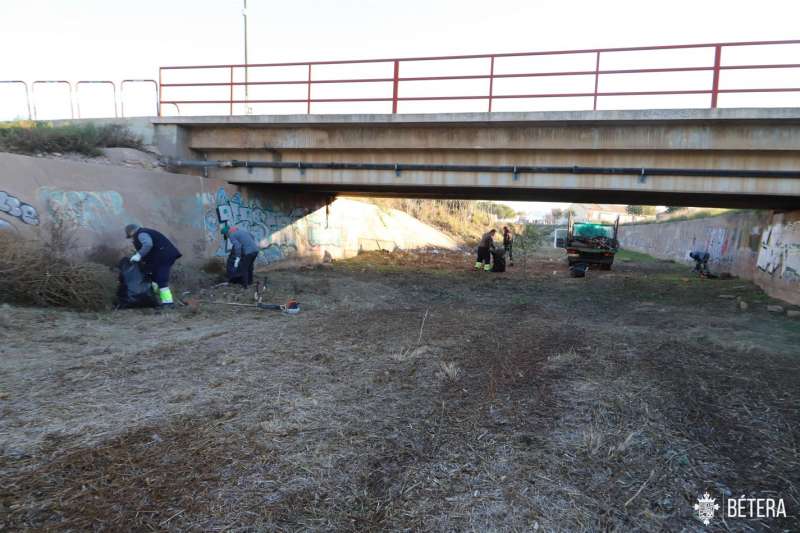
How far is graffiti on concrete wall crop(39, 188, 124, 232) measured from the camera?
9.36 metres

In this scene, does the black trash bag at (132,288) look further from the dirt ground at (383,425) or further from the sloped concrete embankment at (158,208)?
the sloped concrete embankment at (158,208)

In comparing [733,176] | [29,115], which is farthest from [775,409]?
[29,115]

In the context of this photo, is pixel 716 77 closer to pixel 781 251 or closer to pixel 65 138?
pixel 781 251

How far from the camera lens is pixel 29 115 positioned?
1415 cm

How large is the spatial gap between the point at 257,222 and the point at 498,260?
28.4 feet

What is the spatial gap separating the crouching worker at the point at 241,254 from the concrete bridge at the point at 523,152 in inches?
136

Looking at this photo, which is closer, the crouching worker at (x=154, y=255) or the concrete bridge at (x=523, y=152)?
the crouching worker at (x=154, y=255)

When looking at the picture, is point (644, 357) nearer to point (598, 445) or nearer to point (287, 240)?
point (598, 445)

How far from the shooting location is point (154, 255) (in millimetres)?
8766

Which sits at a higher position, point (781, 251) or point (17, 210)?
point (17, 210)

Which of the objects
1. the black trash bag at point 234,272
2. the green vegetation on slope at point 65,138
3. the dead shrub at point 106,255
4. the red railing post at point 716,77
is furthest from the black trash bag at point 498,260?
the dead shrub at point 106,255

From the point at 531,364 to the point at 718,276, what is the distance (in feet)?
51.2

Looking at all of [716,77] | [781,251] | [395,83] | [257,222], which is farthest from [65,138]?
[781,251]

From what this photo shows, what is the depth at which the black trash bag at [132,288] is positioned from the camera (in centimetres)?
869
